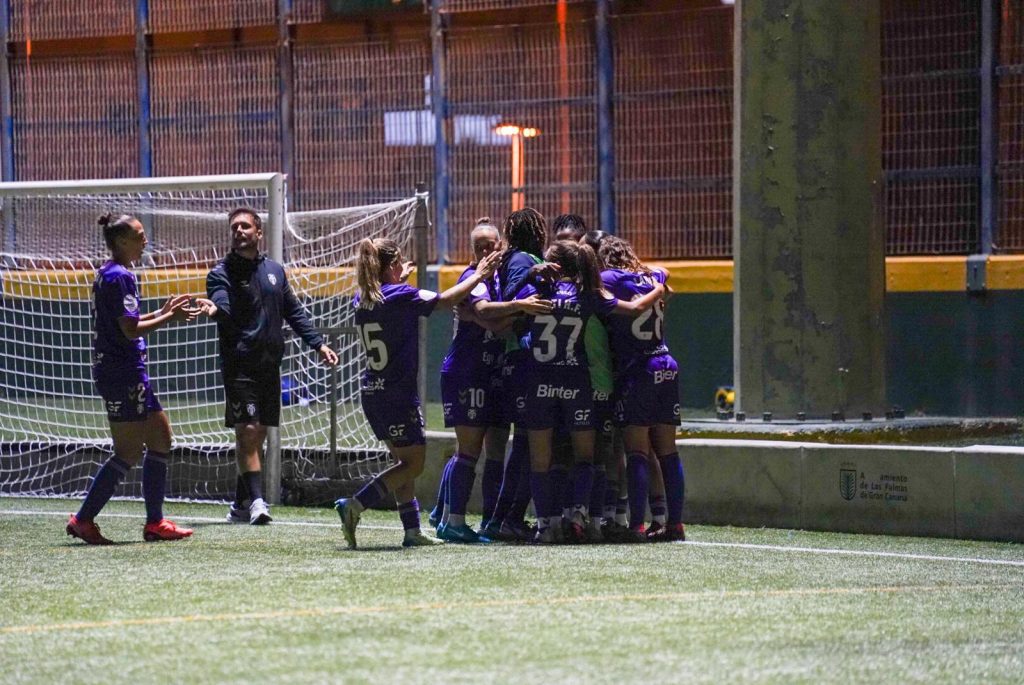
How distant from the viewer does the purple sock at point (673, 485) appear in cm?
957

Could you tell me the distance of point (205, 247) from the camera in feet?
61.1

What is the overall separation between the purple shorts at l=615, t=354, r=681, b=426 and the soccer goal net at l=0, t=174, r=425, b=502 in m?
Result: 2.93

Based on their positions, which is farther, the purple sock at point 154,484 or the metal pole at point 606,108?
the metal pole at point 606,108

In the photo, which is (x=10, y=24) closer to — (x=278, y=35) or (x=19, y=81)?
(x=19, y=81)

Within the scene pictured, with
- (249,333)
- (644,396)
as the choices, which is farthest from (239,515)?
(644,396)

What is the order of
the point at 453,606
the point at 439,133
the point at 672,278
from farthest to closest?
the point at 439,133 → the point at 672,278 → the point at 453,606

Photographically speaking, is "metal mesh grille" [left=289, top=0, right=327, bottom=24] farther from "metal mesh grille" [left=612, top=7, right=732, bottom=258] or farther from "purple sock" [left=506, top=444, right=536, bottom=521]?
"purple sock" [left=506, top=444, right=536, bottom=521]

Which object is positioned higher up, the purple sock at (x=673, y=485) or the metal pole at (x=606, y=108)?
the metal pole at (x=606, y=108)

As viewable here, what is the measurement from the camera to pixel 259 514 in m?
10.5

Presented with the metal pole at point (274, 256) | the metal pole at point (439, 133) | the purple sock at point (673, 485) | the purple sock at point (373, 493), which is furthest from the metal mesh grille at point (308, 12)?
the purple sock at point (373, 493)

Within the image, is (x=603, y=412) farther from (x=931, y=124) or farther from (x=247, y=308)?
(x=931, y=124)

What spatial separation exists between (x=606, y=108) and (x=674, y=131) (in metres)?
0.84

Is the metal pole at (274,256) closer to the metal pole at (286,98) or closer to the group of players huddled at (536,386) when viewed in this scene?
the group of players huddled at (536,386)

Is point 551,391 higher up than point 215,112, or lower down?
lower down
